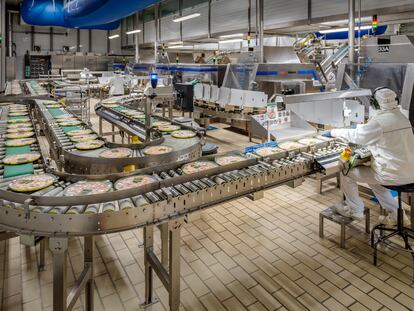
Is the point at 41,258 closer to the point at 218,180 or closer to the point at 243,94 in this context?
the point at 218,180

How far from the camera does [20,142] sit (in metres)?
2.69

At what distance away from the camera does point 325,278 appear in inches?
105

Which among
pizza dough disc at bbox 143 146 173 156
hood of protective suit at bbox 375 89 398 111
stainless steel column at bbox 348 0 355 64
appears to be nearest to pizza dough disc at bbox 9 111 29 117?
pizza dough disc at bbox 143 146 173 156

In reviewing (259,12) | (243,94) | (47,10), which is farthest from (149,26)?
(243,94)

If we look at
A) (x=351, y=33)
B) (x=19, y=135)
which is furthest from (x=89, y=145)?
(x=351, y=33)

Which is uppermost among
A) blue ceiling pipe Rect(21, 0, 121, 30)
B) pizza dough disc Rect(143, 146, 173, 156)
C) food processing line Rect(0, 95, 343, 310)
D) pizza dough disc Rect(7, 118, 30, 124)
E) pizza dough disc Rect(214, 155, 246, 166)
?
blue ceiling pipe Rect(21, 0, 121, 30)

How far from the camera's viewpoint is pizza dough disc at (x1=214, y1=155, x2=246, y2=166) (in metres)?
2.34

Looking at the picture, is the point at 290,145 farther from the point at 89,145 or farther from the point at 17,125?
the point at 17,125

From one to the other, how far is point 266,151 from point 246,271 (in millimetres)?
1018

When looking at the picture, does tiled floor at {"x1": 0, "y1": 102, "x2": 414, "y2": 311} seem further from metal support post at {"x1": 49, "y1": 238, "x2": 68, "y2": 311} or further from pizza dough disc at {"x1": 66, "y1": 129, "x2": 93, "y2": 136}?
pizza dough disc at {"x1": 66, "y1": 129, "x2": 93, "y2": 136}

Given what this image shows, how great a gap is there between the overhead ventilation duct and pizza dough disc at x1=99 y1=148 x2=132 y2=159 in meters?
3.95

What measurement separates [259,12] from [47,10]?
28.3 ft

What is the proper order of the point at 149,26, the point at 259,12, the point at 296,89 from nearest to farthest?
the point at 296,89 → the point at 259,12 → the point at 149,26

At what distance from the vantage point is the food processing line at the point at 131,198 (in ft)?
5.16
